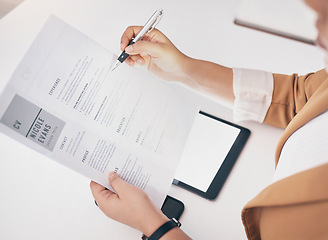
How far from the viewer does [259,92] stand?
0.86 meters

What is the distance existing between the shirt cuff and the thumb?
0.21 meters

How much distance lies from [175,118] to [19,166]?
377mm

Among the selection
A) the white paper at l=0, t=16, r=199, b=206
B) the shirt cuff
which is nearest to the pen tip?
the white paper at l=0, t=16, r=199, b=206

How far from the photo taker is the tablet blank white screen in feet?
2.62

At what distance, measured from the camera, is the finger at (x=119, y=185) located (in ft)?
2.18

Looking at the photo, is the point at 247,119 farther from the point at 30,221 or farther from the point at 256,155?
the point at 30,221

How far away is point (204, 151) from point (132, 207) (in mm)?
250

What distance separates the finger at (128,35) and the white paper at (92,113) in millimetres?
92

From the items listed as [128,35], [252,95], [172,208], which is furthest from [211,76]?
[172,208]

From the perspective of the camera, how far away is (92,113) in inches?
26.5

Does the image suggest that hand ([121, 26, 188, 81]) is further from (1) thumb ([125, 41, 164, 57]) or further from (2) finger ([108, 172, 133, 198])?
(2) finger ([108, 172, 133, 198])

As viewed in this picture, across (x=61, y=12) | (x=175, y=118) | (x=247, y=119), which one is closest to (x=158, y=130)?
(x=175, y=118)

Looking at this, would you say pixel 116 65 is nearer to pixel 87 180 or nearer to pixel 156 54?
pixel 156 54

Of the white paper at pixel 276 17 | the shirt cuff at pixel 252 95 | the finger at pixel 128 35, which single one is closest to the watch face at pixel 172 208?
the shirt cuff at pixel 252 95
